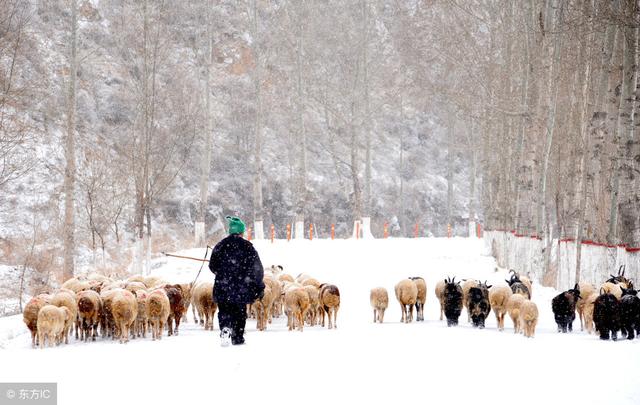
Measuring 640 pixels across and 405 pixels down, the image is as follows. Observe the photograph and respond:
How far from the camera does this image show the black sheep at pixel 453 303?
13.8 meters

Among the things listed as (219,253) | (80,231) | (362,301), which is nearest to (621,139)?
(362,301)

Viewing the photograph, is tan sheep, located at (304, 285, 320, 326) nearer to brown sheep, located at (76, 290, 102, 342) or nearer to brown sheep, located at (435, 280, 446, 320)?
brown sheep, located at (435, 280, 446, 320)

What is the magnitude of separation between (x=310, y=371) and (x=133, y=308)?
4.71 metres

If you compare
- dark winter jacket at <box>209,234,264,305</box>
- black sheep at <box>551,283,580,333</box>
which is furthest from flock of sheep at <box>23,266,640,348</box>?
dark winter jacket at <box>209,234,264,305</box>

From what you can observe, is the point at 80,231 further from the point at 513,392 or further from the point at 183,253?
the point at 513,392

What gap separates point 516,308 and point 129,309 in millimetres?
6411

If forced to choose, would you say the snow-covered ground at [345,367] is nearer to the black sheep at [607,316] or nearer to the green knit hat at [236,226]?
the black sheep at [607,316]

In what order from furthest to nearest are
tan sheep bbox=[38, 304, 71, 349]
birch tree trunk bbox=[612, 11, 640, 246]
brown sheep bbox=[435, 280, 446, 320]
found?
birch tree trunk bbox=[612, 11, 640, 246]
brown sheep bbox=[435, 280, 446, 320]
tan sheep bbox=[38, 304, 71, 349]

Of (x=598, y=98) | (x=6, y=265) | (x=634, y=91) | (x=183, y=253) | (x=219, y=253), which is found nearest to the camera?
(x=219, y=253)

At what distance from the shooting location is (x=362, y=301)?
19750 millimetres

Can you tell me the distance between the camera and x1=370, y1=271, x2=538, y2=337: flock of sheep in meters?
12.2

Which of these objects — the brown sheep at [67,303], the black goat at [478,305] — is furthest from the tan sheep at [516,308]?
the brown sheep at [67,303]

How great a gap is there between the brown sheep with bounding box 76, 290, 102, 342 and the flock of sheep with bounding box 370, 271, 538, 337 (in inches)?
210

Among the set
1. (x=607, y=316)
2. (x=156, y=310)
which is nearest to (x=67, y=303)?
(x=156, y=310)
